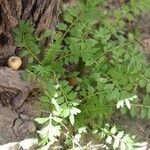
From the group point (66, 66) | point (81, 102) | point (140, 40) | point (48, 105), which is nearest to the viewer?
point (48, 105)

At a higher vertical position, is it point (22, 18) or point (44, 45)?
point (22, 18)

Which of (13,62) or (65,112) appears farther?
(13,62)

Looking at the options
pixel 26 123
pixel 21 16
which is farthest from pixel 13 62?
pixel 26 123

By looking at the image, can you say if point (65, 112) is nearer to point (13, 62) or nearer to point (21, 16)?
point (13, 62)

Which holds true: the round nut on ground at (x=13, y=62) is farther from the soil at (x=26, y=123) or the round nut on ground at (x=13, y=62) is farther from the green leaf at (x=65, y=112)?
the green leaf at (x=65, y=112)

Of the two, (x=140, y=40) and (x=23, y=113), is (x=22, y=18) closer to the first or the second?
(x=23, y=113)

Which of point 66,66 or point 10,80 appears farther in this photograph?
point 66,66

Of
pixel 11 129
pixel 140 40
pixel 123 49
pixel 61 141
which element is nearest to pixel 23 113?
pixel 11 129

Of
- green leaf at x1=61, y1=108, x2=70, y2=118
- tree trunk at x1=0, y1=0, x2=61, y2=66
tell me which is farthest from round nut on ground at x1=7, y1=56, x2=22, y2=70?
green leaf at x1=61, y1=108, x2=70, y2=118
